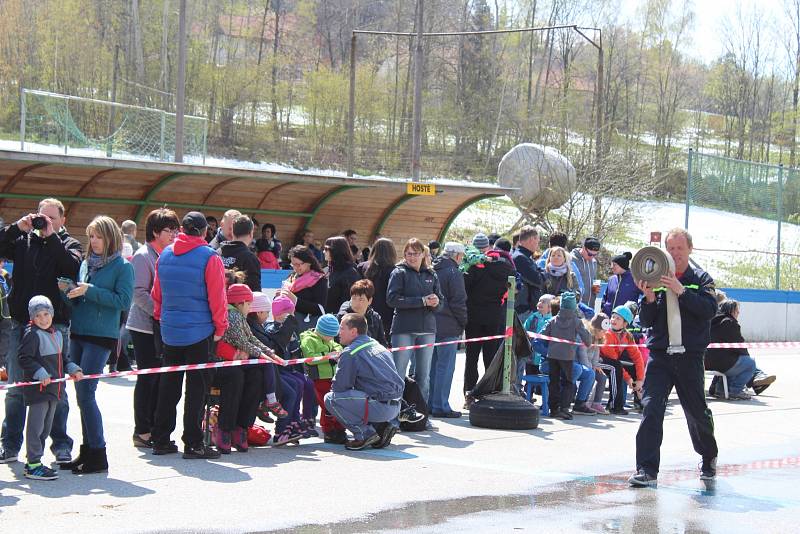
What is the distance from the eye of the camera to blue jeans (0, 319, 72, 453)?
325 inches

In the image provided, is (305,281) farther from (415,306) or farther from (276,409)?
(276,409)

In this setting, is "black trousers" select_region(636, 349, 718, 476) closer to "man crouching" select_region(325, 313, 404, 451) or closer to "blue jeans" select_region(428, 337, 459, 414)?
"man crouching" select_region(325, 313, 404, 451)

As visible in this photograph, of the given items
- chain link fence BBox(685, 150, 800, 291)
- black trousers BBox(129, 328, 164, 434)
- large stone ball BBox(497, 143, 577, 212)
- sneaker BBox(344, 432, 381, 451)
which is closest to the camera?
black trousers BBox(129, 328, 164, 434)

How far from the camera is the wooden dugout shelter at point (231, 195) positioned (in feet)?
59.4

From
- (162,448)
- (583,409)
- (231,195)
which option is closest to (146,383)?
(162,448)

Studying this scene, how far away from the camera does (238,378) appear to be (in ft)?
30.1

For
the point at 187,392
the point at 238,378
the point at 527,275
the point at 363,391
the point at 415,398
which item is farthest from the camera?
the point at 527,275

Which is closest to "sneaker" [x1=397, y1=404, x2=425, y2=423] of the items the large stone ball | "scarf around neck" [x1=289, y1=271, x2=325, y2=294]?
"scarf around neck" [x1=289, y1=271, x2=325, y2=294]

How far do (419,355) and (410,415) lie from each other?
896 millimetres

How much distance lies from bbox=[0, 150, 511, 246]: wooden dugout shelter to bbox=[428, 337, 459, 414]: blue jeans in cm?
715

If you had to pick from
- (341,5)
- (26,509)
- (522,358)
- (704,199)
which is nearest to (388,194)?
(704,199)

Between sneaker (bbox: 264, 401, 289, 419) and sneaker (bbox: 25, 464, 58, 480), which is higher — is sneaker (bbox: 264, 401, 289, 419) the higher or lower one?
the higher one

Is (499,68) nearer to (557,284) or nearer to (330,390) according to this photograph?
(557,284)

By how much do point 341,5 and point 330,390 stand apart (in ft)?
204
